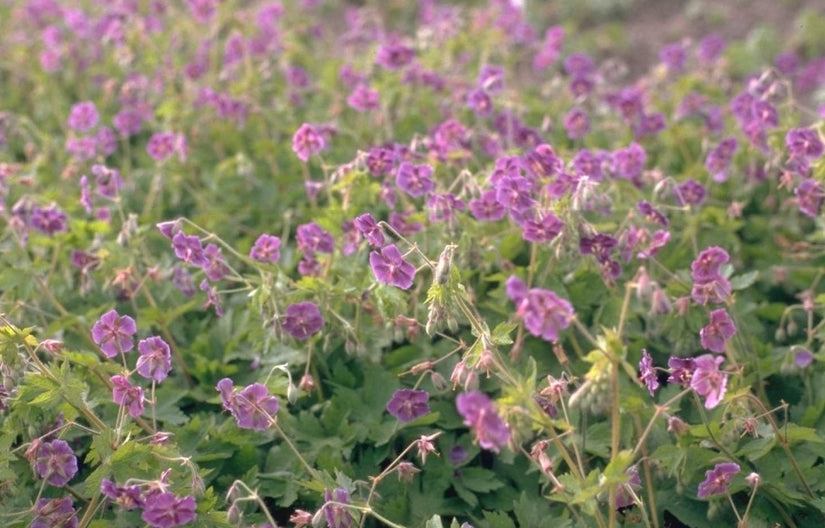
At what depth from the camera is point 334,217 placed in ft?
10.7

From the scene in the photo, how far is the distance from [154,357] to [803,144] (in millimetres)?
1965

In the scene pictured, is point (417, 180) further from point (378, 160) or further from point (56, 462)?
point (56, 462)

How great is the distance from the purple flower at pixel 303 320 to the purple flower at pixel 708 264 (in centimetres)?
100

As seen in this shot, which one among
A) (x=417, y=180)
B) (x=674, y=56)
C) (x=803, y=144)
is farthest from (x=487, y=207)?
(x=674, y=56)

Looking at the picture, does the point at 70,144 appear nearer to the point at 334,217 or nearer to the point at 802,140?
the point at 334,217

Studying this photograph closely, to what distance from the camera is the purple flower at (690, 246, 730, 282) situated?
2.76 m

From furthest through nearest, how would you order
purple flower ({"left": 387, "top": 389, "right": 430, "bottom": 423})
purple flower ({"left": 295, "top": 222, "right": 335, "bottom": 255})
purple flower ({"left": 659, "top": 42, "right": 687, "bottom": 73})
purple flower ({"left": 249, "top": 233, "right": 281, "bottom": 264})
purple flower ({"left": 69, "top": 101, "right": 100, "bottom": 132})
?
purple flower ({"left": 659, "top": 42, "right": 687, "bottom": 73})
purple flower ({"left": 69, "top": 101, "right": 100, "bottom": 132})
purple flower ({"left": 295, "top": 222, "right": 335, "bottom": 255})
purple flower ({"left": 249, "top": 233, "right": 281, "bottom": 264})
purple flower ({"left": 387, "top": 389, "right": 430, "bottom": 423})

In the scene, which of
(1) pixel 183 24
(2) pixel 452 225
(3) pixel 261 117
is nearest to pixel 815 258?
(2) pixel 452 225

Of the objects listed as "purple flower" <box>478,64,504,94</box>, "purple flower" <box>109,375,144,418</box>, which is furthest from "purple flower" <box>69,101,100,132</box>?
"purple flower" <box>109,375,144,418</box>

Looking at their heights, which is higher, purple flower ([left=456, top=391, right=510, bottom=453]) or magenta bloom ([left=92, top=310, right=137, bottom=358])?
purple flower ([left=456, top=391, right=510, bottom=453])

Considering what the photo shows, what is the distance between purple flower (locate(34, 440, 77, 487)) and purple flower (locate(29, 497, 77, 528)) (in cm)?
7

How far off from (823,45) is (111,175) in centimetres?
452

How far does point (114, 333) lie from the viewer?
8.96ft

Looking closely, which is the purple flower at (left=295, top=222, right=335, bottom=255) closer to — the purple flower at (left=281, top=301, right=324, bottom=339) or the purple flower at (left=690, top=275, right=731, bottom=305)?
the purple flower at (left=281, top=301, right=324, bottom=339)
